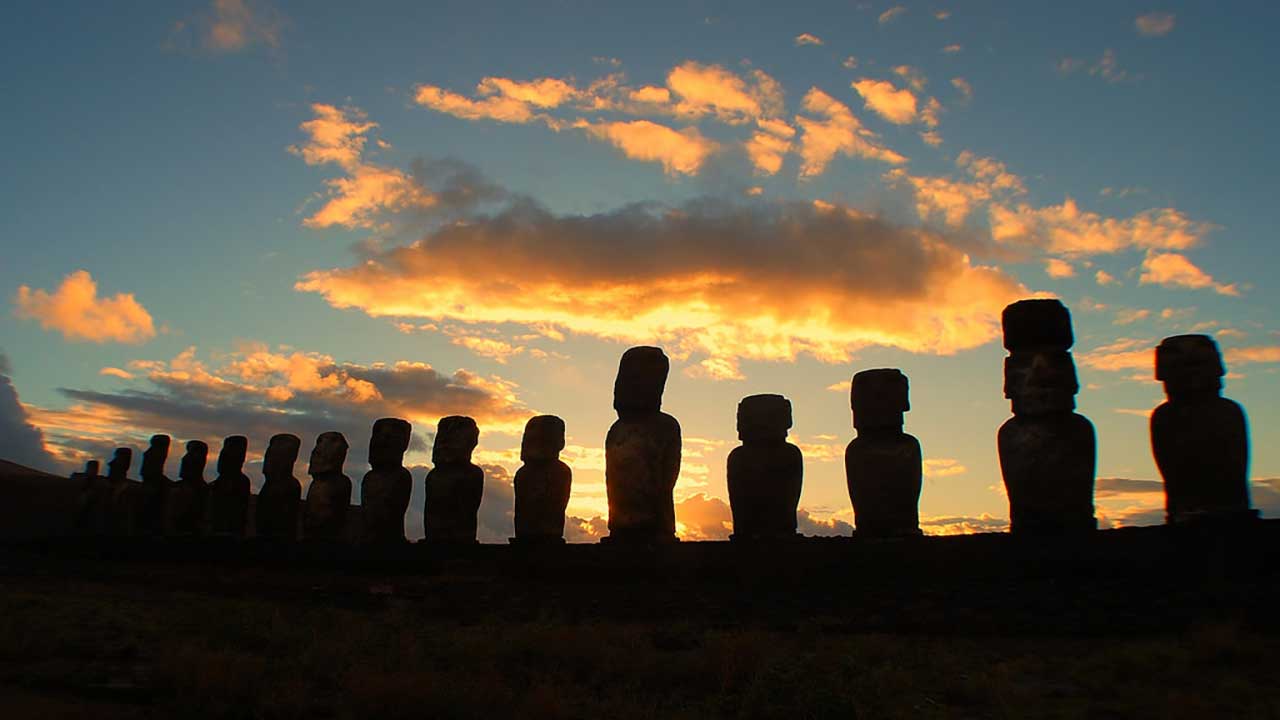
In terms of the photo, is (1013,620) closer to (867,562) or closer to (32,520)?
(867,562)

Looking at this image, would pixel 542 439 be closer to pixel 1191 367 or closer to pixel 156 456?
pixel 1191 367

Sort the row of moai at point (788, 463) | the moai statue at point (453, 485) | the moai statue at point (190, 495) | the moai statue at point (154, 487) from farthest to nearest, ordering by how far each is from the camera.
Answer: the moai statue at point (154, 487)
the moai statue at point (190, 495)
the moai statue at point (453, 485)
the row of moai at point (788, 463)

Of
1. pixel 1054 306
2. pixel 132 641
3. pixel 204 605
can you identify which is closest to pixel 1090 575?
pixel 1054 306

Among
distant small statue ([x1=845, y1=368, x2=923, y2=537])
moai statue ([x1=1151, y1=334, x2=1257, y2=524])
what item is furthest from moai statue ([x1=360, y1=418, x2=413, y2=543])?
moai statue ([x1=1151, y1=334, x2=1257, y2=524])

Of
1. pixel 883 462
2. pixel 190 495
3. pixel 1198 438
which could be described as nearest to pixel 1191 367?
pixel 1198 438

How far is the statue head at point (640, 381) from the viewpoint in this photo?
13398mm

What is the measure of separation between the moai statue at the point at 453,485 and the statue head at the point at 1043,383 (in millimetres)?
8572

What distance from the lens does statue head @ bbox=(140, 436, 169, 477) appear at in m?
25.0

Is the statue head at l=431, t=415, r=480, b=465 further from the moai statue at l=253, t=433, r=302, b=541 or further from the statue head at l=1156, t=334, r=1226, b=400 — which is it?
the statue head at l=1156, t=334, r=1226, b=400

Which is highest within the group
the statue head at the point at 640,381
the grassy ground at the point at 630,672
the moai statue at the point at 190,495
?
the statue head at the point at 640,381

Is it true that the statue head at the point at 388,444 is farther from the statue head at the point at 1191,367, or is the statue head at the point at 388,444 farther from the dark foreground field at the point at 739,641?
the statue head at the point at 1191,367

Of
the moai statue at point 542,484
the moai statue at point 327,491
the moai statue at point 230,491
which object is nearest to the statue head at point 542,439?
the moai statue at point 542,484

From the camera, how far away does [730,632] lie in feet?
31.7

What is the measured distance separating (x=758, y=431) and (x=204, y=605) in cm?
755
